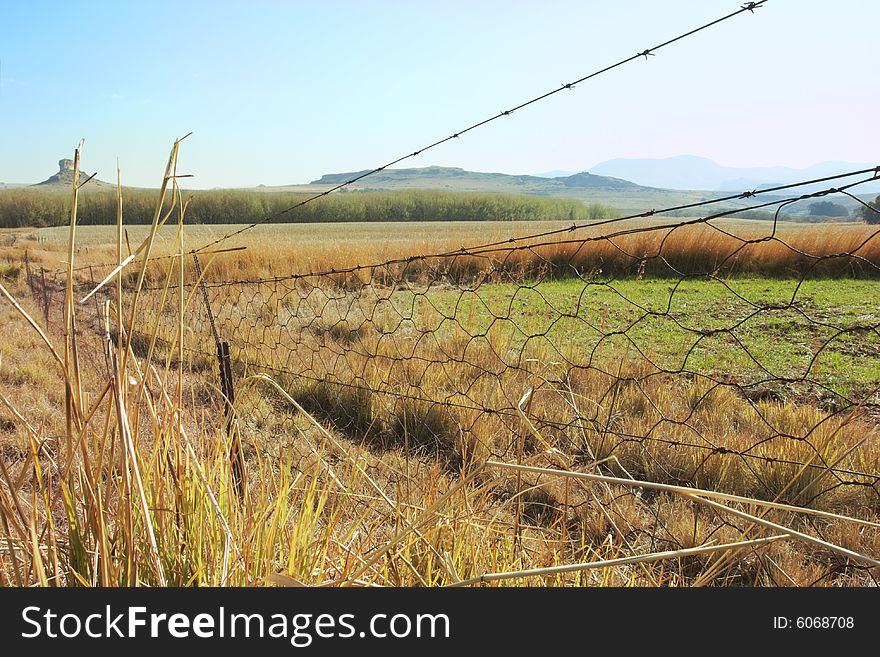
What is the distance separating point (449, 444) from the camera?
268cm

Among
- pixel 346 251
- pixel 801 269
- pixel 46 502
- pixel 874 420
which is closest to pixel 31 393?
pixel 46 502

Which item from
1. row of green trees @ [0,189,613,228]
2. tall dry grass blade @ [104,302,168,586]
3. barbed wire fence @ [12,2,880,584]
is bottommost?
barbed wire fence @ [12,2,880,584]

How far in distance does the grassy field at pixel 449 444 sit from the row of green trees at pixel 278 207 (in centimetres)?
3249

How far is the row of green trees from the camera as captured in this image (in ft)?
134

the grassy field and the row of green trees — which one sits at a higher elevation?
the row of green trees

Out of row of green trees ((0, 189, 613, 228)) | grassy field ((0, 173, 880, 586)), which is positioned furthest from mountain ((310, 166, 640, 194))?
grassy field ((0, 173, 880, 586))

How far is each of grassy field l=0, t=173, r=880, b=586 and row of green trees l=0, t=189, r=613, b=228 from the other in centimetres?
3249

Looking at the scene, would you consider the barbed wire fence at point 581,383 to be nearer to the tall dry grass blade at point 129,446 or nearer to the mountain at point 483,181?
the tall dry grass blade at point 129,446

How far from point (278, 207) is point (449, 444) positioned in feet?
167

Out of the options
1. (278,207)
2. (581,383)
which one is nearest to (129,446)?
(581,383)

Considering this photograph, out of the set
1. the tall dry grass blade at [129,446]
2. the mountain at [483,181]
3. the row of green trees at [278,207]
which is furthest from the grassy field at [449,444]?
the mountain at [483,181]

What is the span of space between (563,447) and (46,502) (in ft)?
6.57

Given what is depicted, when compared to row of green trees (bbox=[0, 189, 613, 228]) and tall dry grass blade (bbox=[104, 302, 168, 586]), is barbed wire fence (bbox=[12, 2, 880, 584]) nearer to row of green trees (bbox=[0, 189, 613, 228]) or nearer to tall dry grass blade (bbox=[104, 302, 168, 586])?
tall dry grass blade (bbox=[104, 302, 168, 586])

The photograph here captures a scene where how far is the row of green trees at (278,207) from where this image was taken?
40.7 m
